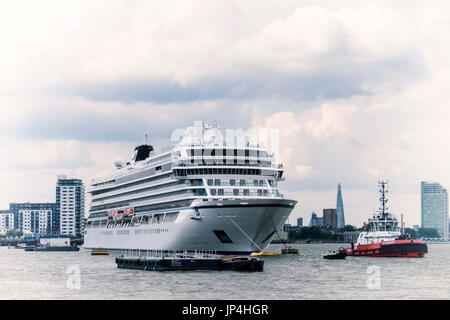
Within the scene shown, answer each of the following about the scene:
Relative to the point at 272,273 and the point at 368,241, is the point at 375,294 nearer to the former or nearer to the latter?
the point at 272,273

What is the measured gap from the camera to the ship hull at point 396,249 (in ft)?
376

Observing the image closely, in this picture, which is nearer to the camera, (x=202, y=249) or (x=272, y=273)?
(x=272, y=273)

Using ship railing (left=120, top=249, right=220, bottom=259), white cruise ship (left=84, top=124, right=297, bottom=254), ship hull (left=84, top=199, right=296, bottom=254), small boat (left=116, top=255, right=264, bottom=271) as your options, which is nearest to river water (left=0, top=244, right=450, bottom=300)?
small boat (left=116, top=255, right=264, bottom=271)

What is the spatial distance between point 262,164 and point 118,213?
3601 centimetres

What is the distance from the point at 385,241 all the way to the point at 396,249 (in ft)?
8.36

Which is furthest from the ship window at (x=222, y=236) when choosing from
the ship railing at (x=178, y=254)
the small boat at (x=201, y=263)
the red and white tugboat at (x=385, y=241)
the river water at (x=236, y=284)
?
the red and white tugboat at (x=385, y=241)

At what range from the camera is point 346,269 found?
8550 centimetres

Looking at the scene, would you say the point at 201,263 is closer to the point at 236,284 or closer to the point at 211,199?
the point at 211,199

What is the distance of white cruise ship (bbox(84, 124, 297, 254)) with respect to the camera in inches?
A: 3445

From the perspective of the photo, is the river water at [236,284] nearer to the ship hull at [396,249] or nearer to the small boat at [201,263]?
the small boat at [201,263]

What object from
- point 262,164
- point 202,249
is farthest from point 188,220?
point 262,164

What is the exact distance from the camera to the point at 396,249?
115 m

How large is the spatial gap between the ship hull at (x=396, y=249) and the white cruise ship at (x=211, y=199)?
86.3ft
